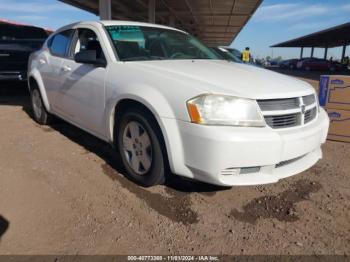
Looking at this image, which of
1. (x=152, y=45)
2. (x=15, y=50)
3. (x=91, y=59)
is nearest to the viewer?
(x=91, y=59)

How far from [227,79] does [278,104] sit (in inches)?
20.3

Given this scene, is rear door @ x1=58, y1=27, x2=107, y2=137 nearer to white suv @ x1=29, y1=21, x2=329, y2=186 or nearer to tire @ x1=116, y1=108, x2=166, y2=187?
white suv @ x1=29, y1=21, x2=329, y2=186

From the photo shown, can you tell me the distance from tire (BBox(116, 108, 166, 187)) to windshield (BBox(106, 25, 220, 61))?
756mm

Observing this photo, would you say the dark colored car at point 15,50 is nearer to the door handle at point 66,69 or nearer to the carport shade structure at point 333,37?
the door handle at point 66,69

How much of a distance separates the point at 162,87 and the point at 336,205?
203cm

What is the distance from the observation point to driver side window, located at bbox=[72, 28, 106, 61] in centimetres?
393

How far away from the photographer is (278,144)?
2.79 metres

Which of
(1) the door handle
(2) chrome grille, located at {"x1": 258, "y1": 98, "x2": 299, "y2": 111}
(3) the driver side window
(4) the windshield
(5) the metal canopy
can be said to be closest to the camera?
(2) chrome grille, located at {"x1": 258, "y1": 98, "x2": 299, "y2": 111}

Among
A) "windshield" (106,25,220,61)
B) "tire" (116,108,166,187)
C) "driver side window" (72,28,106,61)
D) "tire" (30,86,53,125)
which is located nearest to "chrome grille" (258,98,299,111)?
"tire" (116,108,166,187)

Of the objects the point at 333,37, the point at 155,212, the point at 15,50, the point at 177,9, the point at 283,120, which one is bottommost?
the point at 155,212

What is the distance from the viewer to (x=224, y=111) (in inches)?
110

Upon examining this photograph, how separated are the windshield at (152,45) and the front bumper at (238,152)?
1332 mm

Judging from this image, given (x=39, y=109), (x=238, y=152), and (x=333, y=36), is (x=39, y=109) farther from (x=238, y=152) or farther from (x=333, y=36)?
(x=333, y=36)

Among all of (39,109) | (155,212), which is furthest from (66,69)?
(155,212)
